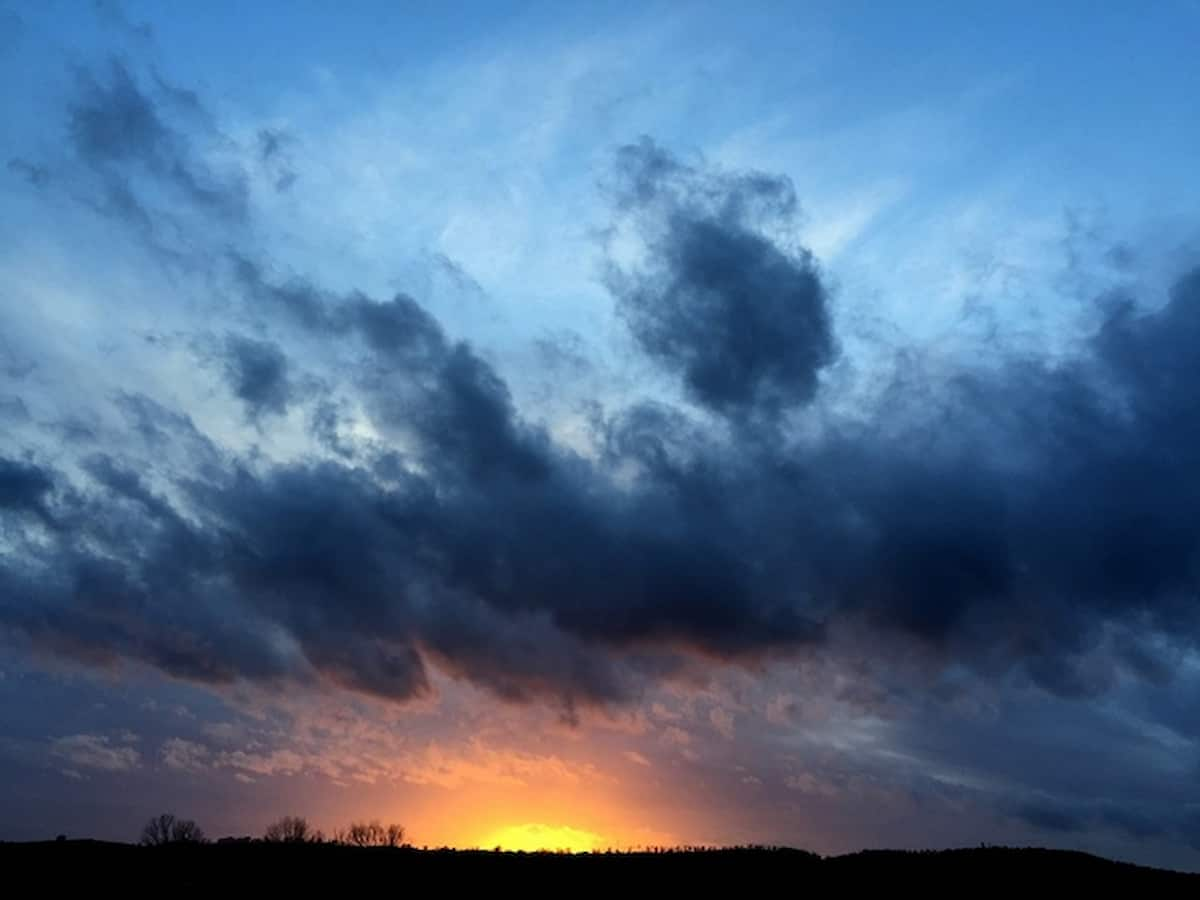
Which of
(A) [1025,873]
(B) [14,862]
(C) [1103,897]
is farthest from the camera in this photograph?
(B) [14,862]

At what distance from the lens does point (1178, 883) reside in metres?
49.6

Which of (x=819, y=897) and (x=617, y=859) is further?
(x=617, y=859)

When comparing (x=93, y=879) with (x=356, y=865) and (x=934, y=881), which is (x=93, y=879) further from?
(x=934, y=881)

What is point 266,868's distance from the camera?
172ft

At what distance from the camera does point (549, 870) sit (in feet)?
175

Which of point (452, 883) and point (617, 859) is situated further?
point (617, 859)

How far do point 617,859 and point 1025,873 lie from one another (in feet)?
60.5

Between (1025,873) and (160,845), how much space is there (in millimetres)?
40727

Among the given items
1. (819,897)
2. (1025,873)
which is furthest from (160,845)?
(1025,873)

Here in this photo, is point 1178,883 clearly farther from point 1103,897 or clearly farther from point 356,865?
point 356,865

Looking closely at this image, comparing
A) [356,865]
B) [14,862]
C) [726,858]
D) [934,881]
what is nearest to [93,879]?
[14,862]

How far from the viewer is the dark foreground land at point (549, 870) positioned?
4931 centimetres

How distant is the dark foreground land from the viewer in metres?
49.3

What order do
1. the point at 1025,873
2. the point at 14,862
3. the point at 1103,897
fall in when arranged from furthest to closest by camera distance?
1. the point at 14,862
2. the point at 1025,873
3. the point at 1103,897
